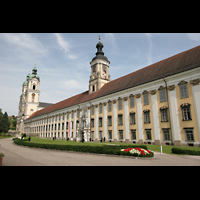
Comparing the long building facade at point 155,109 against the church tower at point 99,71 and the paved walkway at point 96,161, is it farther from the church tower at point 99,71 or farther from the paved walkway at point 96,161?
the paved walkway at point 96,161

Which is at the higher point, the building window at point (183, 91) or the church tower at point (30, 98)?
the church tower at point (30, 98)

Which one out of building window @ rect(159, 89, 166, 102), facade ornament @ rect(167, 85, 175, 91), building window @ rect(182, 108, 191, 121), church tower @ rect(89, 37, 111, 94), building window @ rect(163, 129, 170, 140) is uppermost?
church tower @ rect(89, 37, 111, 94)

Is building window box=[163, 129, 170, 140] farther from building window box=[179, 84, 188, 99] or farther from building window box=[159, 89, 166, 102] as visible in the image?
building window box=[179, 84, 188, 99]

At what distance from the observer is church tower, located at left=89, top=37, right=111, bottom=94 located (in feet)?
176

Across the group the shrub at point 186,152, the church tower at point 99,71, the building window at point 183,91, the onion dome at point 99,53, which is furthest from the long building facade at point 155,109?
the onion dome at point 99,53

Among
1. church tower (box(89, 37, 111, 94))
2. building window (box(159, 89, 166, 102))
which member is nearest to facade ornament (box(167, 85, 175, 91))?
building window (box(159, 89, 166, 102))

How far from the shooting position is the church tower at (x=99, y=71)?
5366 cm

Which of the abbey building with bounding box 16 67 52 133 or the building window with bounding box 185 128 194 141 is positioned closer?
the building window with bounding box 185 128 194 141
